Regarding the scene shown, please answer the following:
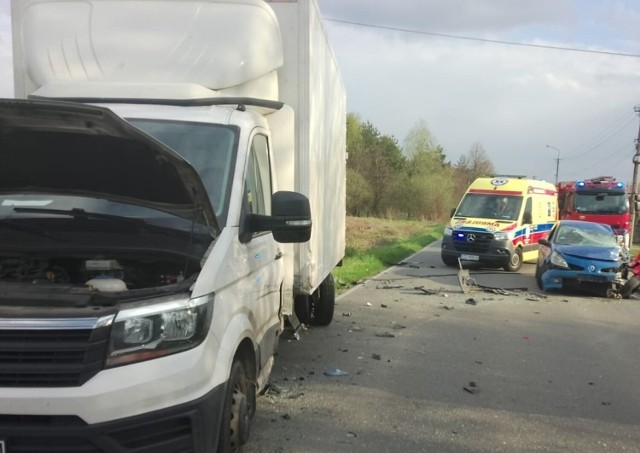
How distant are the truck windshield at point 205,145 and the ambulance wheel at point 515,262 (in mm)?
13659

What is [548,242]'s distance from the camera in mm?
13430

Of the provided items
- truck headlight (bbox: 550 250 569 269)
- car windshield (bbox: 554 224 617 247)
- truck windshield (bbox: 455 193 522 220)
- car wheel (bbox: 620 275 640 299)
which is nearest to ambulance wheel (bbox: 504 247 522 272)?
truck windshield (bbox: 455 193 522 220)

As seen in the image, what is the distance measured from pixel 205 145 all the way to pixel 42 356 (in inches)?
71.8

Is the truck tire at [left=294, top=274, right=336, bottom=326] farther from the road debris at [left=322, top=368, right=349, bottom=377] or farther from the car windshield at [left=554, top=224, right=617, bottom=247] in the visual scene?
the car windshield at [left=554, top=224, right=617, bottom=247]

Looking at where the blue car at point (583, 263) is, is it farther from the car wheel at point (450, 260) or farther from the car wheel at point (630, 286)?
the car wheel at point (450, 260)

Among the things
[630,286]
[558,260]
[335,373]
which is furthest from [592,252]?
[335,373]

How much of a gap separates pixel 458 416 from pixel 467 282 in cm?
915

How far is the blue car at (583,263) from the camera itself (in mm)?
11848

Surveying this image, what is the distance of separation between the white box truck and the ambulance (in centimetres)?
1170

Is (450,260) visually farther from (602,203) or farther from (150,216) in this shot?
(150,216)

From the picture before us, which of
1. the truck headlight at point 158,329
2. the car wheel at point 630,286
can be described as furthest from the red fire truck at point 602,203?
the truck headlight at point 158,329

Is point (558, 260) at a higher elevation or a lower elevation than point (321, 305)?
higher

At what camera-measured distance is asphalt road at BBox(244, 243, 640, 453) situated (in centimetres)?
455

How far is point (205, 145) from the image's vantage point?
3.97m
